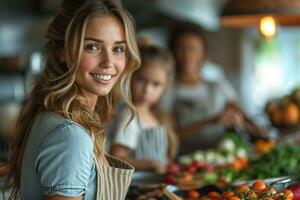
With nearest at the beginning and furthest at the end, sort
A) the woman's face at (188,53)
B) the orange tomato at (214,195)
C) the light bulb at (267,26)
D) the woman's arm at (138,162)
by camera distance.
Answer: the orange tomato at (214,195)
the woman's arm at (138,162)
the light bulb at (267,26)
the woman's face at (188,53)

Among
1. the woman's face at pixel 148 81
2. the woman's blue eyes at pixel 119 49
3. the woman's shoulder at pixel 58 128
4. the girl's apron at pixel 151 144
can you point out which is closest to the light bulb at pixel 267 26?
the woman's face at pixel 148 81

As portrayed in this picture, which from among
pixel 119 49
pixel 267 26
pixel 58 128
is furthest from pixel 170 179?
pixel 267 26

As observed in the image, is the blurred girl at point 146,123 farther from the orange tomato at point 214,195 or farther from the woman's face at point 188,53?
the woman's face at point 188,53

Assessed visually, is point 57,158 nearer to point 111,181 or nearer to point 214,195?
point 111,181

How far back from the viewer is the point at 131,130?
2.61 metres

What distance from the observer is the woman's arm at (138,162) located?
2.52 metres

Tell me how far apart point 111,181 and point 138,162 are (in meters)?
0.85

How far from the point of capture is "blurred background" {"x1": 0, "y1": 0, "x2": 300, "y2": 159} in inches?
187

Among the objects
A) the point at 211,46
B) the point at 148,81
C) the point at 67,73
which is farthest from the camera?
the point at 211,46

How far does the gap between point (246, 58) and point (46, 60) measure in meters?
6.96

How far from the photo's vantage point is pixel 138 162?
2.55m

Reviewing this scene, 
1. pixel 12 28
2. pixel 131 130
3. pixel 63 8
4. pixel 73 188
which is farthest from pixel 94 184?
pixel 12 28

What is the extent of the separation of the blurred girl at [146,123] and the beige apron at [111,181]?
0.80m

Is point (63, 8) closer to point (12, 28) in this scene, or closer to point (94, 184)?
point (94, 184)
